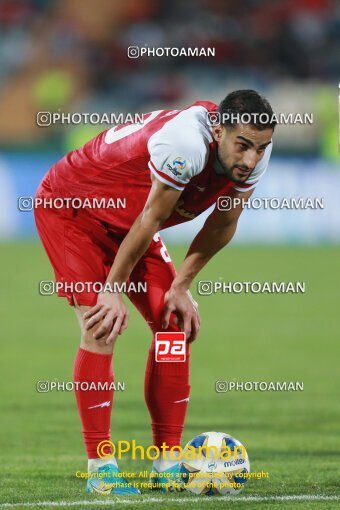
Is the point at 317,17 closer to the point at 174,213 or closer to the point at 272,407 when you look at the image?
the point at 272,407

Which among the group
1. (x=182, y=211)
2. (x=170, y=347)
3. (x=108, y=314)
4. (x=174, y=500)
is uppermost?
(x=182, y=211)

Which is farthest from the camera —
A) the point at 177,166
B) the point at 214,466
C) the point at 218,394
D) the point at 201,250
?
the point at 218,394

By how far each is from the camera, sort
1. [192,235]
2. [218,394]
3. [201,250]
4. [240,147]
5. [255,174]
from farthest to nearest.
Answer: [192,235]
[218,394]
[201,250]
[255,174]
[240,147]

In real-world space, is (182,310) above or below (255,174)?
below

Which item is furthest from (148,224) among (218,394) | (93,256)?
(218,394)

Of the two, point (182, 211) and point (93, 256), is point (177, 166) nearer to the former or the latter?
point (182, 211)

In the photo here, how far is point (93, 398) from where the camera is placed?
482 cm

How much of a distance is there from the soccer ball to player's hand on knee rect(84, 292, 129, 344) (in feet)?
2.15

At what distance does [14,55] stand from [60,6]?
6.59 feet

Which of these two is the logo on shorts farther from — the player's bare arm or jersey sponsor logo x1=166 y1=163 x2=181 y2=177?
jersey sponsor logo x1=166 y1=163 x2=181 y2=177

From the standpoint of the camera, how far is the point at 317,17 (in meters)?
24.6

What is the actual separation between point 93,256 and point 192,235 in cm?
1517

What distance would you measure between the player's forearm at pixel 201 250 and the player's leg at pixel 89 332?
344 mm

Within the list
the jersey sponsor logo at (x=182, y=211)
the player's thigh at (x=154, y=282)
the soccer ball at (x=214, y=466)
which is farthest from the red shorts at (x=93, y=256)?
the soccer ball at (x=214, y=466)
